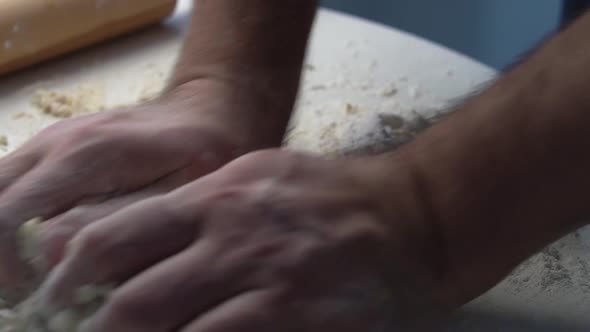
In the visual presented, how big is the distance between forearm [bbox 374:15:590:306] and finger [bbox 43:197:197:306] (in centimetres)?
18

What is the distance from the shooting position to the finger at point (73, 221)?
0.58 metres

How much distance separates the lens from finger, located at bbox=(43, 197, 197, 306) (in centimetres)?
52

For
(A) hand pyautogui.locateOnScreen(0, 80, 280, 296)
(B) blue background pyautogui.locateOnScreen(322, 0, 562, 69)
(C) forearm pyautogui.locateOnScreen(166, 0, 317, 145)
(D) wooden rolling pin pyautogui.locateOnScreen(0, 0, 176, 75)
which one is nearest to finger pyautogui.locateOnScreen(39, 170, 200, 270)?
(A) hand pyautogui.locateOnScreen(0, 80, 280, 296)

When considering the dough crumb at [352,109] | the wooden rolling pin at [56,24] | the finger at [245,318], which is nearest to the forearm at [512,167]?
the finger at [245,318]

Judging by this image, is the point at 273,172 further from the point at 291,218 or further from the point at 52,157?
the point at 52,157

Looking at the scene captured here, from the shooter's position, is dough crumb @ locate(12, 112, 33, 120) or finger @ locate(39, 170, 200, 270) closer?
finger @ locate(39, 170, 200, 270)

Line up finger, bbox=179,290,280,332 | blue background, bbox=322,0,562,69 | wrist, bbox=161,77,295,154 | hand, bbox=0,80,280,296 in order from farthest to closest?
blue background, bbox=322,0,562,69 < wrist, bbox=161,77,295,154 < hand, bbox=0,80,280,296 < finger, bbox=179,290,280,332

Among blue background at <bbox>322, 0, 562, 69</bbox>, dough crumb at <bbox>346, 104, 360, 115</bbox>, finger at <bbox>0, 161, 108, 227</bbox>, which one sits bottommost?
blue background at <bbox>322, 0, 562, 69</bbox>

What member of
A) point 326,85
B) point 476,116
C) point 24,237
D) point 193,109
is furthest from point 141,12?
point 476,116

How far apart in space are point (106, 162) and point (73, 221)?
0.20ft

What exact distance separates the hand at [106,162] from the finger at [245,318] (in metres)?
0.15

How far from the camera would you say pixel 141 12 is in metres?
1.07

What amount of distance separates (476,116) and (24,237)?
350 mm

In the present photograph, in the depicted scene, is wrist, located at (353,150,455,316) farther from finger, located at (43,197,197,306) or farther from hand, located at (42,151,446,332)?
finger, located at (43,197,197,306)
